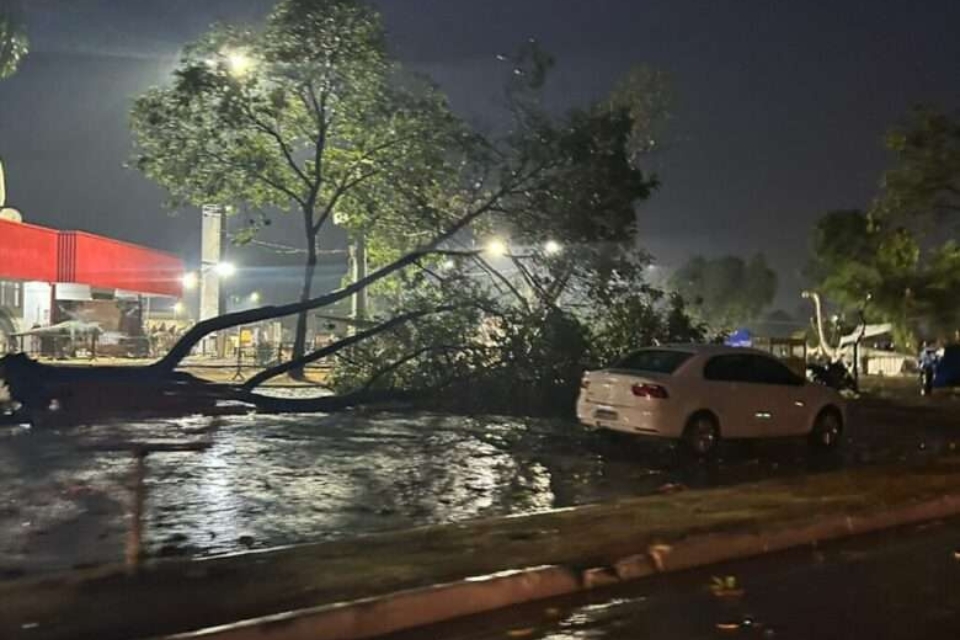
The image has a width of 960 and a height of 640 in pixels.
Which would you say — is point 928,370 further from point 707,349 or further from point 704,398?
point 704,398

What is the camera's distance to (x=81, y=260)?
44.5 meters

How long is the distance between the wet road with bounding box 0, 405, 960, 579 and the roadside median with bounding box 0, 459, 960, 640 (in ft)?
2.68

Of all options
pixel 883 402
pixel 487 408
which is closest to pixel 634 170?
pixel 487 408

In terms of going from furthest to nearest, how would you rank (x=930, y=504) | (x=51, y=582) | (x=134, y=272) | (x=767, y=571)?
(x=134, y=272)
(x=930, y=504)
(x=767, y=571)
(x=51, y=582)

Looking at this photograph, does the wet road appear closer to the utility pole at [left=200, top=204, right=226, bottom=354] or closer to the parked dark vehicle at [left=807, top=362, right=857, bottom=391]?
the parked dark vehicle at [left=807, top=362, right=857, bottom=391]

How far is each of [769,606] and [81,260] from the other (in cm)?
3879

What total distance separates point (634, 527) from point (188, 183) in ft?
58.4

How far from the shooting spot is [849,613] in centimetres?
887

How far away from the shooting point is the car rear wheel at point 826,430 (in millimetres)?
19375

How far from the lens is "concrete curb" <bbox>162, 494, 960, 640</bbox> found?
307 inches

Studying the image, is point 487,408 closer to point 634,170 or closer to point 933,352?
point 634,170

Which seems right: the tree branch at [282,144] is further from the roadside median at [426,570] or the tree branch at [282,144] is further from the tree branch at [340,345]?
the roadside median at [426,570]

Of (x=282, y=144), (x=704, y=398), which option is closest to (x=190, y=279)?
(x=282, y=144)

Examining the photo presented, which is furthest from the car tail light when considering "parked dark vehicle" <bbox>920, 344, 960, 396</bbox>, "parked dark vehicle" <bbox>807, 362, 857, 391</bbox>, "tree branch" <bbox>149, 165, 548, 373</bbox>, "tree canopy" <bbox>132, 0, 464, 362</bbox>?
Result: "parked dark vehicle" <bbox>920, 344, 960, 396</bbox>
